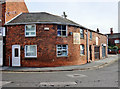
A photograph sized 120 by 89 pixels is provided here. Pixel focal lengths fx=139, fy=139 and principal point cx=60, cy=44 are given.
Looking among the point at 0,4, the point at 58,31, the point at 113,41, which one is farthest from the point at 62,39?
the point at 113,41

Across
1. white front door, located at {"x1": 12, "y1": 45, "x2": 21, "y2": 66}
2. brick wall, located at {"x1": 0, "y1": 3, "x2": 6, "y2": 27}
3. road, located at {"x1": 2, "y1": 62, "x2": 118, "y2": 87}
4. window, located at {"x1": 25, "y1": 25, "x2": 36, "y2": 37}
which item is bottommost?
road, located at {"x1": 2, "y1": 62, "x2": 118, "y2": 87}

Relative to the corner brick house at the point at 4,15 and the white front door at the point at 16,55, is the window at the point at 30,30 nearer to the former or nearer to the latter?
the white front door at the point at 16,55

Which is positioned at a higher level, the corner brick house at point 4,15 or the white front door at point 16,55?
the corner brick house at point 4,15

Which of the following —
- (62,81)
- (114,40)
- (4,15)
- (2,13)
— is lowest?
(62,81)

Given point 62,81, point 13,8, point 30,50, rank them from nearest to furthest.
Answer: point 62,81
point 30,50
point 13,8

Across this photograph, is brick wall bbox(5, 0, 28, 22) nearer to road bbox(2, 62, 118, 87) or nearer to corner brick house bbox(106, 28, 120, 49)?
road bbox(2, 62, 118, 87)

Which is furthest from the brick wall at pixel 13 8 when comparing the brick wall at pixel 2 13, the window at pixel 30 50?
the window at pixel 30 50

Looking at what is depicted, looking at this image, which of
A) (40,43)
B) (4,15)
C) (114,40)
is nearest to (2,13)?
(4,15)

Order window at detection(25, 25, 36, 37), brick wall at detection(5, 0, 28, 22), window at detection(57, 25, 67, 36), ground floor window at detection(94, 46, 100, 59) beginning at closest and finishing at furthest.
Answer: window at detection(25, 25, 36, 37), window at detection(57, 25, 67, 36), brick wall at detection(5, 0, 28, 22), ground floor window at detection(94, 46, 100, 59)

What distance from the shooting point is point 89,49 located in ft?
69.1

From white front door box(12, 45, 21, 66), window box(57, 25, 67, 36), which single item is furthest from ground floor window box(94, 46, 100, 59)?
white front door box(12, 45, 21, 66)

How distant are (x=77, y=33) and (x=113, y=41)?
3985 cm

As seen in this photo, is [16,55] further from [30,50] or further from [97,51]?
[97,51]

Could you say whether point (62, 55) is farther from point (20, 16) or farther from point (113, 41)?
point (113, 41)
